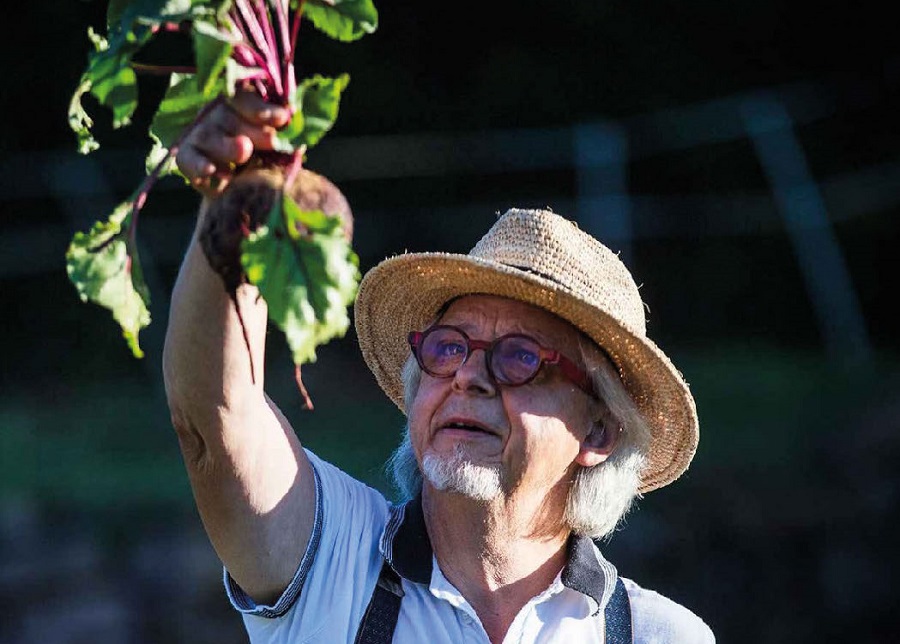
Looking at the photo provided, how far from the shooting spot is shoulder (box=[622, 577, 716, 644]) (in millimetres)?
2479

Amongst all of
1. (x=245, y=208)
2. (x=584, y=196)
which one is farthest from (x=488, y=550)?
(x=584, y=196)

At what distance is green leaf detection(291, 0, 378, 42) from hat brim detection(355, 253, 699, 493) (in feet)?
2.04

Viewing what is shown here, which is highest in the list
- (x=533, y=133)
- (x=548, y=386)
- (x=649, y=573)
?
(x=533, y=133)

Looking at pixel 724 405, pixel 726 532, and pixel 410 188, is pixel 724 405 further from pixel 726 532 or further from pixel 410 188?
pixel 410 188

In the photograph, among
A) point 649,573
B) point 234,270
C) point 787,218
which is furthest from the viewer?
point 787,218

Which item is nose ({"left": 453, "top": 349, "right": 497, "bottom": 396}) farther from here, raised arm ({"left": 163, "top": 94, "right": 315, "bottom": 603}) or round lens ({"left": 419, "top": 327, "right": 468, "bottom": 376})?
raised arm ({"left": 163, "top": 94, "right": 315, "bottom": 603})

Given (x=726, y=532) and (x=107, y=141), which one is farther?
(x=107, y=141)

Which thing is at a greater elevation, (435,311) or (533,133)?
(533,133)

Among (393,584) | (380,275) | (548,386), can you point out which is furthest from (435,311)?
(393,584)

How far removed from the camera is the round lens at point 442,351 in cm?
245

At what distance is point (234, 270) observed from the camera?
1.88 m

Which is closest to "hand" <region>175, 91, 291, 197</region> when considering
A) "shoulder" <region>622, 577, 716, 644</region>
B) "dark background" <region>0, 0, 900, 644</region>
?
"shoulder" <region>622, 577, 716, 644</region>

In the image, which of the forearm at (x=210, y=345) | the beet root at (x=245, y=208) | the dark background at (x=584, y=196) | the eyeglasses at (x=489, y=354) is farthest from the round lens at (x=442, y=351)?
the dark background at (x=584, y=196)

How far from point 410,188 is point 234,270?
277 inches
